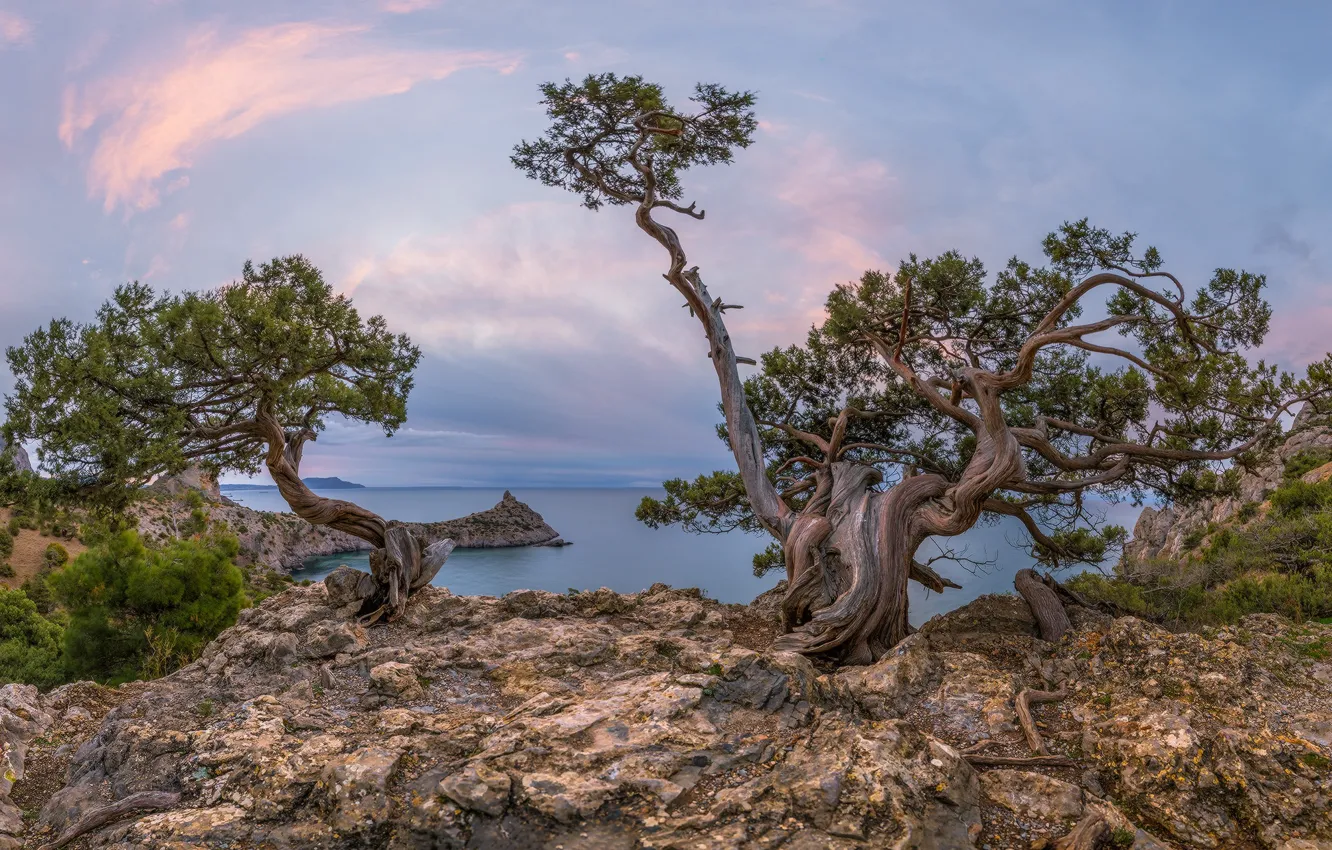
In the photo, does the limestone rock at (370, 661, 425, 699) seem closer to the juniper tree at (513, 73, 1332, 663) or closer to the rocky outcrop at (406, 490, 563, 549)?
the juniper tree at (513, 73, 1332, 663)

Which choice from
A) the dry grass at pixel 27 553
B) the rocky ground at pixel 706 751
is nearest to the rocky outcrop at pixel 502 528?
the dry grass at pixel 27 553

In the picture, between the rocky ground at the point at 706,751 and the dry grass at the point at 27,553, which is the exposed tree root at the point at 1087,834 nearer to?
the rocky ground at the point at 706,751

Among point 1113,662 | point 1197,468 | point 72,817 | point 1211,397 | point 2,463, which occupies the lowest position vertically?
point 72,817

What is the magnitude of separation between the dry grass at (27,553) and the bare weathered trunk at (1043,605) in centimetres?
4034

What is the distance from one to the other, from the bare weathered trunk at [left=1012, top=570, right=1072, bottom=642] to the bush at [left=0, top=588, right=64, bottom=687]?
66.4 ft

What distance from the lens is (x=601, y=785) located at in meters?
4.44

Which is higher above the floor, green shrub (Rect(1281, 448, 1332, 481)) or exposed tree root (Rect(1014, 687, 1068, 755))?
green shrub (Rect(1281, 448, 1332, 481))

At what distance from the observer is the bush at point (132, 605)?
48.4ft

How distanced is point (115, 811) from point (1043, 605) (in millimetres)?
10716

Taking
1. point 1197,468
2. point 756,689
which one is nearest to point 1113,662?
point 756,689

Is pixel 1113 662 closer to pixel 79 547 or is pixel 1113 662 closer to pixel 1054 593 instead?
pixel 1054 593

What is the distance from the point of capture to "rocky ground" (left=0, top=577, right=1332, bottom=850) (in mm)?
4234

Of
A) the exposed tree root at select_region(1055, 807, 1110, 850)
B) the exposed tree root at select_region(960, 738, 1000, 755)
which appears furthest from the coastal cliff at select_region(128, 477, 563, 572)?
the exposed tree root at select_region(1055, 807, 1110, 850)

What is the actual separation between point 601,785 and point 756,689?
1.92m
